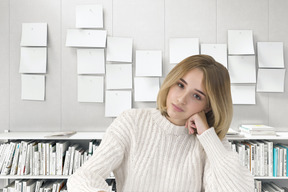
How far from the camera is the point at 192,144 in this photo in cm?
101

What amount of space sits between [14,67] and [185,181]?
2.01 metres

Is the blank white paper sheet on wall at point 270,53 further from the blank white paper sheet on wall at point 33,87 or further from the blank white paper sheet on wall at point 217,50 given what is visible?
the blank white paper sheet on wall at point 33,87

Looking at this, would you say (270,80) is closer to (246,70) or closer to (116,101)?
(246,70)

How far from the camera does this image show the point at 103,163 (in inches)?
34.0

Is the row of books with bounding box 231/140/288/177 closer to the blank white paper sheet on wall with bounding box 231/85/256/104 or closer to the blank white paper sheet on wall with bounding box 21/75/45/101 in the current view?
the blank white paper sheet on wall with bounding box 231/85/256/104

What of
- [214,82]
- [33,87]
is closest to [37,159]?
[33,87]

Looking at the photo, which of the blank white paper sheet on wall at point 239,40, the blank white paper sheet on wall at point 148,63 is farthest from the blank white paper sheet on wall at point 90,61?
the blank white paper sheet on wall at point 239,40

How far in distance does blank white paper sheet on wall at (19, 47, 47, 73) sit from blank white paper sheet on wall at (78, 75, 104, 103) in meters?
0.37

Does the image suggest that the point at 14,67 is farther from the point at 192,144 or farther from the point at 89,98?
the point at 192,144

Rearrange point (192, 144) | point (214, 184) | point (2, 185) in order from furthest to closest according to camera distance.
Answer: point (2, 185) < point (192, 144) < point (214, 184)

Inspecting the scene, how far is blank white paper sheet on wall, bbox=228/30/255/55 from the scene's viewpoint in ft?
7.38

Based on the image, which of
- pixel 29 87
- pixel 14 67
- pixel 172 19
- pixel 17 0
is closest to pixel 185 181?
pixel 172 19

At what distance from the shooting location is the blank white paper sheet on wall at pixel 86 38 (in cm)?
223

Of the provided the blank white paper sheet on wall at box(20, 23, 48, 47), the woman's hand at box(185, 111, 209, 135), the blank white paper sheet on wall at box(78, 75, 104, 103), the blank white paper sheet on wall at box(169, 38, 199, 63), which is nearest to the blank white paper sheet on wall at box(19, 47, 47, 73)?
the blank white paper sheet on wall at box(20, 23, 48, 47)
